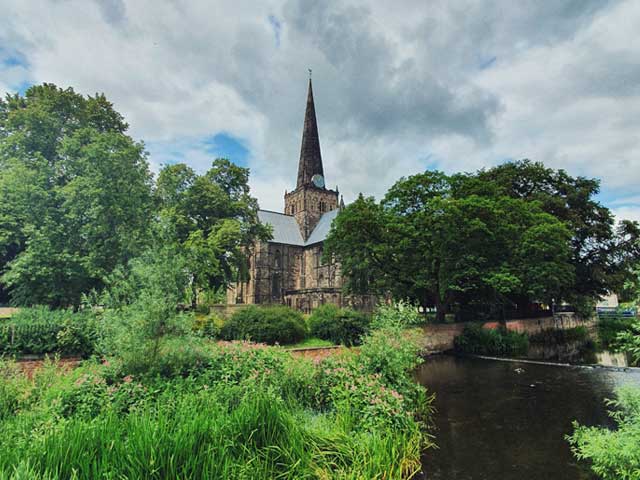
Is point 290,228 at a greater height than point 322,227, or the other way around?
point 290,228

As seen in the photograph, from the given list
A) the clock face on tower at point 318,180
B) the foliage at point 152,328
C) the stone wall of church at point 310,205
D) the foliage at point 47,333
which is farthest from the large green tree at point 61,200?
the clock face on tower at point 318,180

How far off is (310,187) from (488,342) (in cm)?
3880

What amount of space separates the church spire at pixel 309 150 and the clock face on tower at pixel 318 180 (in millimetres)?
319

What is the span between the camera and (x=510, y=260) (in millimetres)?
24578

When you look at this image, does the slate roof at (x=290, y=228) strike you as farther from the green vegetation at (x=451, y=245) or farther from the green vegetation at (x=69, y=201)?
the green vegetation at (x=69, y=201)

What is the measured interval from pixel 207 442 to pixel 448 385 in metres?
10.9

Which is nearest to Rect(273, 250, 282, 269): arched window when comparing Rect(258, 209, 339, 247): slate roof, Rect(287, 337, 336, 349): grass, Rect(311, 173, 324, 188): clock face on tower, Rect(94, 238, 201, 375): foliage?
Rect(258, 209, 339, 247): slate roof

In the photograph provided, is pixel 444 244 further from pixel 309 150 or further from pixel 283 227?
pixel 309 150

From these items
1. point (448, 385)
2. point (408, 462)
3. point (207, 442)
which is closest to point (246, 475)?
point (207, 442)

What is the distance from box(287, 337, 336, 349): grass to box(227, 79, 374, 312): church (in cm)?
1973

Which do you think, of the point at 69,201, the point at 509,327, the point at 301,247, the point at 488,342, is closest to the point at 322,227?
the point at 301,247

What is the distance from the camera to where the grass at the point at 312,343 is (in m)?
17.7

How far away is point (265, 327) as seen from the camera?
17.2 m

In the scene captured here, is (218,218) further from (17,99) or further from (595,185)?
(595,185)
